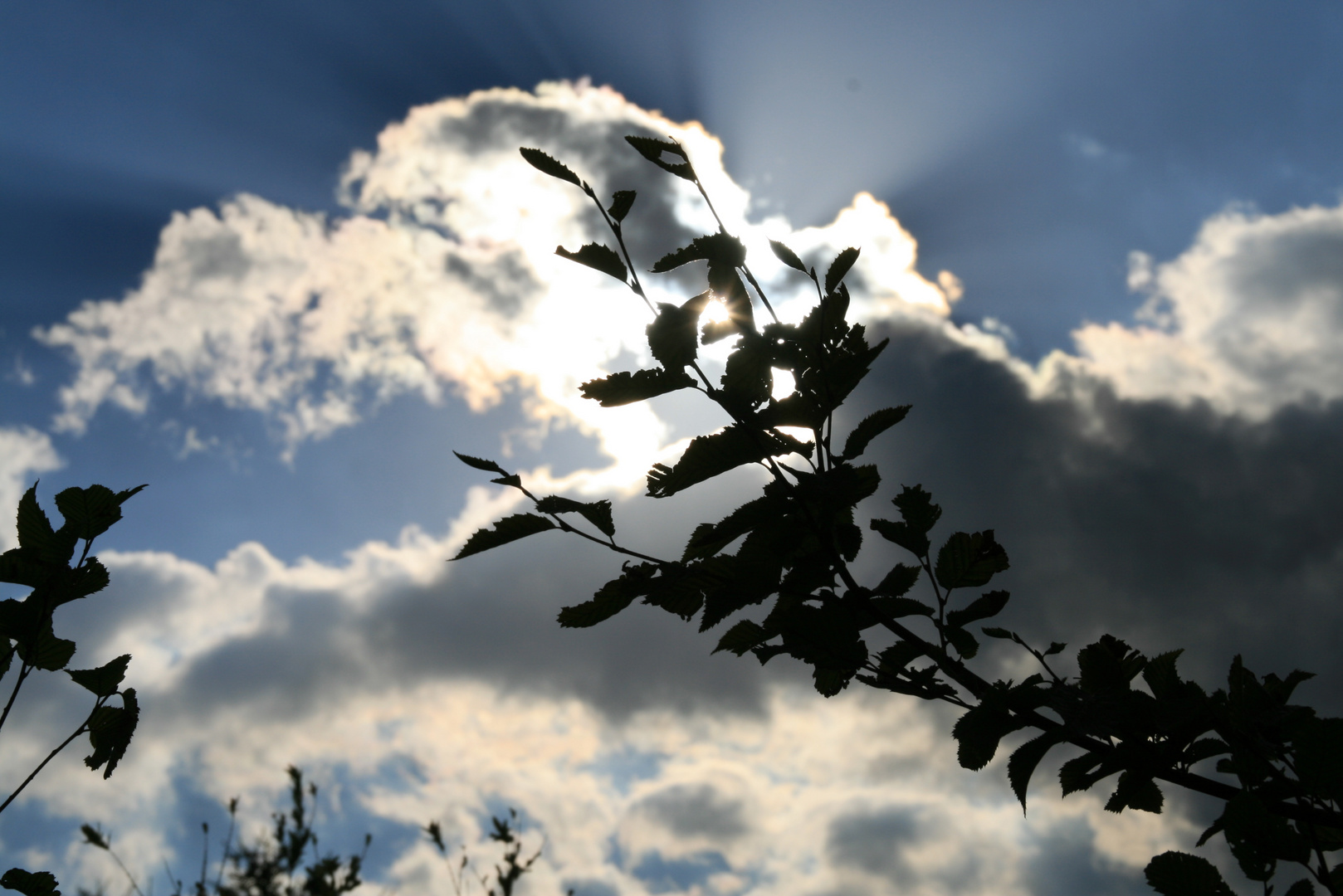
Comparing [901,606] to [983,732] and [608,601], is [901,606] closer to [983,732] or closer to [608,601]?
[983,732]

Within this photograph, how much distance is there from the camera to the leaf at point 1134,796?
74.7 inches

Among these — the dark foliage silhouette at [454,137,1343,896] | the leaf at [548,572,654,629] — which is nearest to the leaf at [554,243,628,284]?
the dark foliage silhouette at [454,137,1343,896]

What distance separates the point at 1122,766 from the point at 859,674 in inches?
22.7

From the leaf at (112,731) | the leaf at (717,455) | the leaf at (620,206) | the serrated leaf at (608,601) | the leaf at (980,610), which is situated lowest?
the leaf at (112,731)

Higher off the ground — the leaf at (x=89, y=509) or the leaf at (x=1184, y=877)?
the leaf at (x=89, y=509)

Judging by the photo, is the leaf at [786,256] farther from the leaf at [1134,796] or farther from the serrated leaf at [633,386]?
the leaf at [1134,796]

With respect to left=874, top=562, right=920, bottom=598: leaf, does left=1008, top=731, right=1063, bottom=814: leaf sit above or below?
below

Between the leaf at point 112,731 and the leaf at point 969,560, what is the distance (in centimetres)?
214

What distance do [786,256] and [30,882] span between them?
2367 millimetres

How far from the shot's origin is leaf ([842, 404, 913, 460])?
74.0 inches

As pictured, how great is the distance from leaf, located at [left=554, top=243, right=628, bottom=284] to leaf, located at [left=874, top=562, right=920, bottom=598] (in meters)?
0.99

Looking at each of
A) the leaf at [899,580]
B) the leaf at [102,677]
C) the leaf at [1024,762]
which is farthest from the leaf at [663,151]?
the leaf at [102,677]

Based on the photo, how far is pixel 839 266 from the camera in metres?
1.97

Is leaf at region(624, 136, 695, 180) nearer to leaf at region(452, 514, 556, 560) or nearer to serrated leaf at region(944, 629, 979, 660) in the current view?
leaf at region(452, 514, 556, 560)
